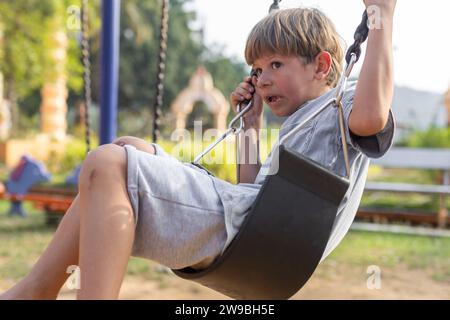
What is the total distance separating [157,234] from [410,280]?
271 centimetres

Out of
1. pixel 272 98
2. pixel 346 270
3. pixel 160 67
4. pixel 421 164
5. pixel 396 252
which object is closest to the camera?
pixel 272 98

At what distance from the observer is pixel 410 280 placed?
354 centimetres

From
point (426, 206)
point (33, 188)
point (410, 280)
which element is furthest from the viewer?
point (426, 206)

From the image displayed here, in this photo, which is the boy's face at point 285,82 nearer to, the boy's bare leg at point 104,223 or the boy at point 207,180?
the boy at point 207,180

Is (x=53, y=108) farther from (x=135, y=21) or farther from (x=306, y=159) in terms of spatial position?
(x=306, y=159)

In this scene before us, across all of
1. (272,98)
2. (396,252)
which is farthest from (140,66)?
(272,98)

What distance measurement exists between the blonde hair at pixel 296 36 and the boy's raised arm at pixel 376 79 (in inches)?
7.2

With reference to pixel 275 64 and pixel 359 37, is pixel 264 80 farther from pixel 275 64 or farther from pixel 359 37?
pixel 359 37

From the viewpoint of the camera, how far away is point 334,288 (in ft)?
10.9

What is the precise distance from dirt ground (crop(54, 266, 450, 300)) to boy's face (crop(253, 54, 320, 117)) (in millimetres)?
1822

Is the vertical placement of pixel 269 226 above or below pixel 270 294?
above

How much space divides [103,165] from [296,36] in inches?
20.2

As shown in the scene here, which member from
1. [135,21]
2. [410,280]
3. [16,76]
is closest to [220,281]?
[410,280]

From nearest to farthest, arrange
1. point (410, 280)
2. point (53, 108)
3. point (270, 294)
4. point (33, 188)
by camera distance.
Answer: point (270, 294), point (410, 280), point (33, 188), point (53, 108)
